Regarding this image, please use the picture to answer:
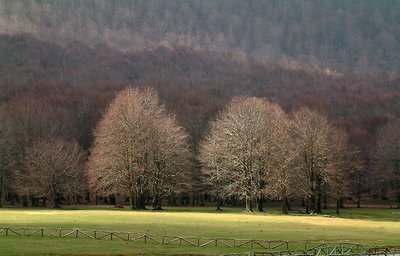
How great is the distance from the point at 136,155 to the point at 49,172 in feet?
68.4

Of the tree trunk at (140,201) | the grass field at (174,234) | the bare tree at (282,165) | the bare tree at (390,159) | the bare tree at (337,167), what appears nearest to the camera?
the grass field at (174,234)

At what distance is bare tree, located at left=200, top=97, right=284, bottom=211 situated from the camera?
11000cm

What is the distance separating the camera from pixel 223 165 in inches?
4515

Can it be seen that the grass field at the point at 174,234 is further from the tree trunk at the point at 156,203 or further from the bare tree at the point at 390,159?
the bare tree at the point at 390,159

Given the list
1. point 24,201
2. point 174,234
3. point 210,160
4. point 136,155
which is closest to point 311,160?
point 210,160

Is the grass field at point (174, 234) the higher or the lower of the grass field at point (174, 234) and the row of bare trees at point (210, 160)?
the lower

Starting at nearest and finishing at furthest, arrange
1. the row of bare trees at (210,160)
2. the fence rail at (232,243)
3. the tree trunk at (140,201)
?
the fence rail at (232,243) → the row of bare trees at (210,160) → the tree trunk at (140,201)

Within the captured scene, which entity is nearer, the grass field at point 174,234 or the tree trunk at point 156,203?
the grass field at point 174,234

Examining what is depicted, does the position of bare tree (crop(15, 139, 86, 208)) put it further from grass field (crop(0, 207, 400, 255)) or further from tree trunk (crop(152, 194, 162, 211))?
grass field (crop(0, 207, 400, 255))

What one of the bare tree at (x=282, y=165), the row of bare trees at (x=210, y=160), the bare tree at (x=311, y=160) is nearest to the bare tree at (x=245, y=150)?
the row of bare trees at (x=210, y=160)

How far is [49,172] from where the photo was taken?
120 m

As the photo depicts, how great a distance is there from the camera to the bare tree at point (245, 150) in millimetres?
110000

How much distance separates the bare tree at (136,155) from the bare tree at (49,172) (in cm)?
834

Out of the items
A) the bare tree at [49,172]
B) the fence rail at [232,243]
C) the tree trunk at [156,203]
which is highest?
the bare tree at [49,172]
